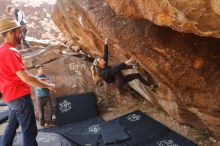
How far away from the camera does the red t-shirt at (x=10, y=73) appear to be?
16.5 ft

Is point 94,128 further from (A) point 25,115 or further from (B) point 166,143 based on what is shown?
(A) point 25,115

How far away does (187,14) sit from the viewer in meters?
3.96

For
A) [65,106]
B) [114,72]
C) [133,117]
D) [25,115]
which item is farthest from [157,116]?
[25,115]

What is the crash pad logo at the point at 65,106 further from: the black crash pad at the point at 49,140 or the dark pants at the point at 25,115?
the dark pants at the point at 25,115

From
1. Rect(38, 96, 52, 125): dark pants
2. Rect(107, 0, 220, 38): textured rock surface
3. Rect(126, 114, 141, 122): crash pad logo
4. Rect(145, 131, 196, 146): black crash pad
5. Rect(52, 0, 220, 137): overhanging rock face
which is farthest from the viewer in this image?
Rect(38, 96, 52, 125): dark pants

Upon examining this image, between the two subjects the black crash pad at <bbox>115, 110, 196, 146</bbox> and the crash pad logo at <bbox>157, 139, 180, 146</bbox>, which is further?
the black crash pad at <bbox>115, 110, 196, 146</bbox>

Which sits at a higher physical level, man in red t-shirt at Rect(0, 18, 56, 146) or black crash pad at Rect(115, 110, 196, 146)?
man in red t-shirt at Rect(0, 18, 56, 146)

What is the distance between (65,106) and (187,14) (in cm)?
667

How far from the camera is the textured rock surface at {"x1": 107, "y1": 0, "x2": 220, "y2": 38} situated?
12.3 ft

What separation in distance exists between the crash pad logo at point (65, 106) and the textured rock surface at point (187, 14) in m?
5.67

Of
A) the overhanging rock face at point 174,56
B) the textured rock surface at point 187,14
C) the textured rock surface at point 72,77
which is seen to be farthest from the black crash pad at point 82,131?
the textured rock surface at point 187,14

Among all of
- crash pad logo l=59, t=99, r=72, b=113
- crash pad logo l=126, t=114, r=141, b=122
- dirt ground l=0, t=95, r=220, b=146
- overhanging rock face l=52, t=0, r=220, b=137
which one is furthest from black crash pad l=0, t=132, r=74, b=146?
overhanging rock face l=52, t=0, r=220, b=137

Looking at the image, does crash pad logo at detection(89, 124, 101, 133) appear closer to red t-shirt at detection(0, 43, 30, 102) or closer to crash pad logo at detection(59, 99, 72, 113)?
crash pad logo at detection(59, 99, 72, 113)

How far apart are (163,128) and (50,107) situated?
342 centimetres
